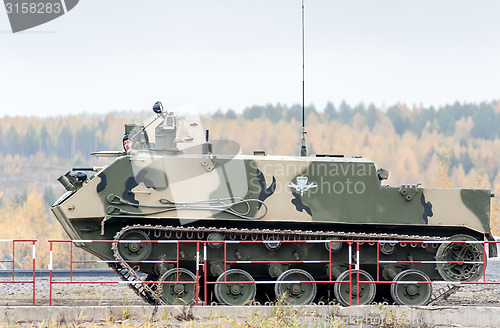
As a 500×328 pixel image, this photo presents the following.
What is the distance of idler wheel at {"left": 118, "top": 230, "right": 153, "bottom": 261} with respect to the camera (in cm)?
1734

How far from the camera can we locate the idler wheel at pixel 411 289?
1822cm

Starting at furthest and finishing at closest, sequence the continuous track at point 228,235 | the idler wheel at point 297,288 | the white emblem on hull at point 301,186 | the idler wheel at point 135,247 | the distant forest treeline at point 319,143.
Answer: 1. the distant forest treeline at point 319,143
2. the white emblem on hull at point 301,186
3. the idler wheel at point 297,288
4. the continuous track at point 228,235
5. the idler wheel at point 135,247

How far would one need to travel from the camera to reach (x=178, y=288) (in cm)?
1773

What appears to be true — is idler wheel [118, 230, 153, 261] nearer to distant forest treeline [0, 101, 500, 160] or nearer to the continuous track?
the continuous track

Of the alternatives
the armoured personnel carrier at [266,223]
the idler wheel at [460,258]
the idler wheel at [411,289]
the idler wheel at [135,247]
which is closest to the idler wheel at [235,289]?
the armoured personnel carrier at [266,223]

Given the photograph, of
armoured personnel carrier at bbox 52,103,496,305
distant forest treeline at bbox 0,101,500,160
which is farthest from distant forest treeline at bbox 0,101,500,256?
armoured personnel carrier at bbox 52,103,496,305

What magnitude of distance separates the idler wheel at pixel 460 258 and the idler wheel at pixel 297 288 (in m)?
2.80

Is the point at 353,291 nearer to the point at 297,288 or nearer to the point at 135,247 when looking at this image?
the point at 297,288

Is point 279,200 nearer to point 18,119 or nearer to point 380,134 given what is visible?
point 380,134

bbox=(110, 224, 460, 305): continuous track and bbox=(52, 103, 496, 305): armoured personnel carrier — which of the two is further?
bbox=(52, 103, 496, 305): armoured personnel carrier

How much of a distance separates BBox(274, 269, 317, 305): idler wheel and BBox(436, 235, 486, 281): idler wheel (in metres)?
2.80

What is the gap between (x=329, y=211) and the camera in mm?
18062

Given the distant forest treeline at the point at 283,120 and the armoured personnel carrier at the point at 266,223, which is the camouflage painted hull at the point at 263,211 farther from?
the distant forest treeline at the point at 283,120

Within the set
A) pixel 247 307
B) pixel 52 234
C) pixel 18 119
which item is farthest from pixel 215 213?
pixel 18 119
